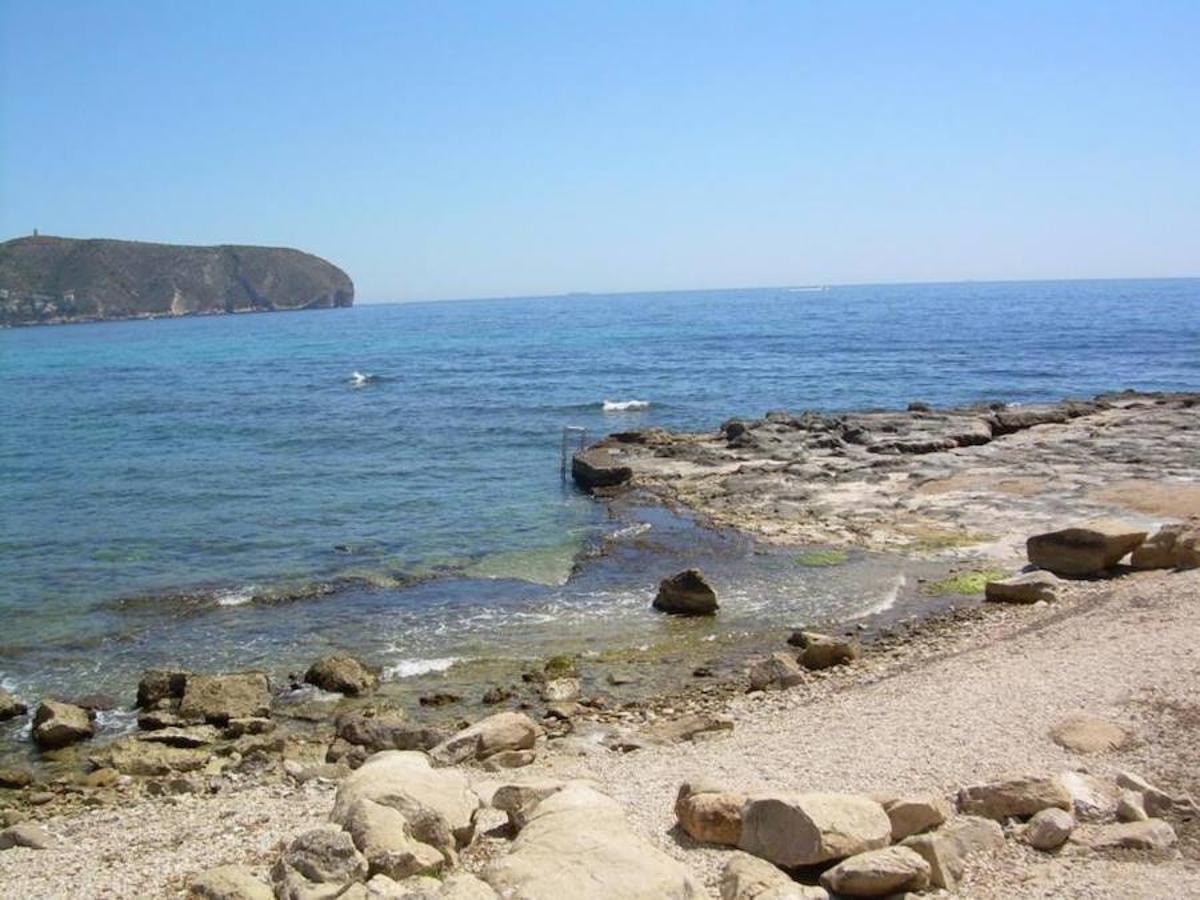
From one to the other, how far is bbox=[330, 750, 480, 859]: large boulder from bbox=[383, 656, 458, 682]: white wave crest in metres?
7.01

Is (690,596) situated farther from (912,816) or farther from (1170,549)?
(912,816)

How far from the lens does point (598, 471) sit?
1250 inches

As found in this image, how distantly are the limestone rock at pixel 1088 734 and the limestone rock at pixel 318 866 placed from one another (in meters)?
7.69

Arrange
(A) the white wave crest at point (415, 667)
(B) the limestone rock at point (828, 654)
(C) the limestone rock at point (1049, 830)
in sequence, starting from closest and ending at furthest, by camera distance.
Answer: (C) the limestone rock at point (1049, 830) → (B) the limestone rock at point (828, 654) → (A) the white wave crest at point (415, 667)

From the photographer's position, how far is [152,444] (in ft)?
142

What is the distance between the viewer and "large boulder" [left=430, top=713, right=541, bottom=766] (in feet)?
41.7

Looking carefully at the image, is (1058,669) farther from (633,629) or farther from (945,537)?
(945,537)

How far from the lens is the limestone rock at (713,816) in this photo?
30.1ft

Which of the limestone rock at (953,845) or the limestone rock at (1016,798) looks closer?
the limestone rock at (953,845)

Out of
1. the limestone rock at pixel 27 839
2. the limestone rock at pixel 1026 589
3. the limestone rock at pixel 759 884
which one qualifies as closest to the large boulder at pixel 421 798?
the limestone rock at pixel 759 884

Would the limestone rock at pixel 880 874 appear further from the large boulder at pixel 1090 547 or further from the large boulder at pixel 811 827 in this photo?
the large boulder at pixel 1090 547

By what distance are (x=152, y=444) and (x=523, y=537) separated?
2434 cm

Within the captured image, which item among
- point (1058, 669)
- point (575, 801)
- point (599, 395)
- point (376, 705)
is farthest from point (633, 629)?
point (599, 395)

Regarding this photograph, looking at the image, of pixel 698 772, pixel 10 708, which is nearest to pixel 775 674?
pixel 698 772
